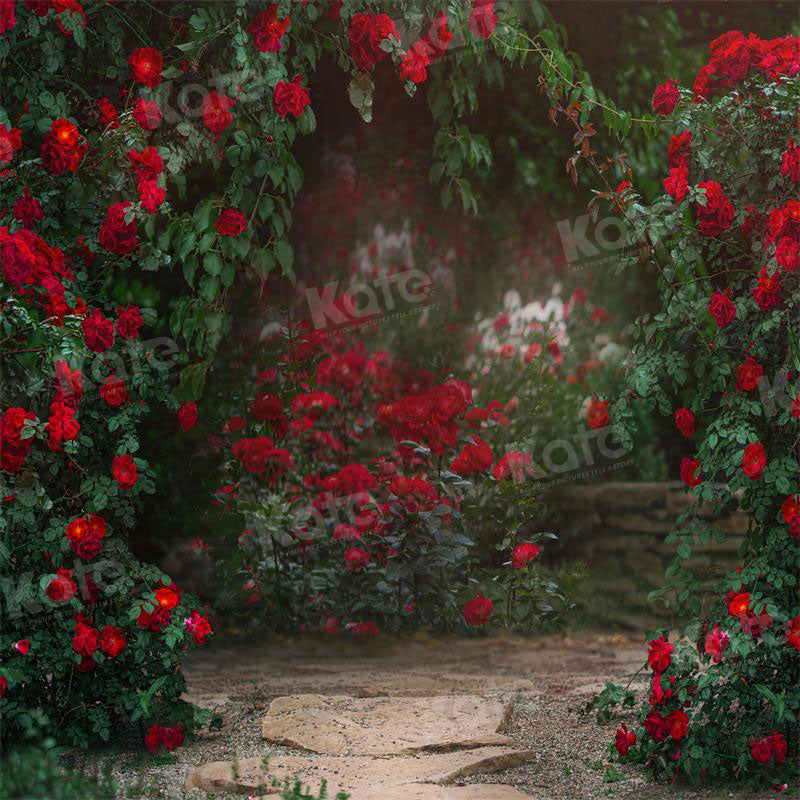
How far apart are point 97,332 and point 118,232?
273 millimetres

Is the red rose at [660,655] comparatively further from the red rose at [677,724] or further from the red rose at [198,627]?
the red rose at [198,627]

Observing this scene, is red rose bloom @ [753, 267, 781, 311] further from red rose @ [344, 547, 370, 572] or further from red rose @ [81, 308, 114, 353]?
red rose @ [344, 547, 370, 572]

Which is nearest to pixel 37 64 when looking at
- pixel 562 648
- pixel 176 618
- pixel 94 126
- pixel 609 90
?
pixel 94 126

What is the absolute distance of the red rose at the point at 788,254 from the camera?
8.07 feet

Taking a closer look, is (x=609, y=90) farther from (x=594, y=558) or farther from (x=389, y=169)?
(x=594, y=558)

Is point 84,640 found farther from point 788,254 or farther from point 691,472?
point 788,254

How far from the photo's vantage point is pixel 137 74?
9.16 feet

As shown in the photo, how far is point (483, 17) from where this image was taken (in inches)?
115

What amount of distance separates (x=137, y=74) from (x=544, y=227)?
11.7ft

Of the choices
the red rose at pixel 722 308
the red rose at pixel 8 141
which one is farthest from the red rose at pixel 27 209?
the red rose at pixel 722 308

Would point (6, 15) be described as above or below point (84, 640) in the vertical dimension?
above

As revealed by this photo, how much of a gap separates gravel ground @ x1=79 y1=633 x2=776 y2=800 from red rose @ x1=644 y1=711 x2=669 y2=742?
119mm

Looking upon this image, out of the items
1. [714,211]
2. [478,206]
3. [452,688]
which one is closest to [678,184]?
[714,211]

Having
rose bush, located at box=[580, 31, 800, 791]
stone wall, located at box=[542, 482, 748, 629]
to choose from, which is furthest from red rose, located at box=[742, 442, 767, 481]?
stone wall, located at box=[542, 482, 748, 629]
